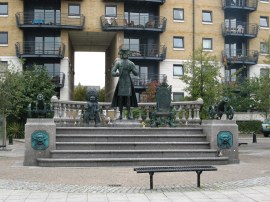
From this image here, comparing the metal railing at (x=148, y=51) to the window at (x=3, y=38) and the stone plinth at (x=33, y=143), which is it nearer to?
the window at (x=3, y=38)

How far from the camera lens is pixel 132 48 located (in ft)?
153

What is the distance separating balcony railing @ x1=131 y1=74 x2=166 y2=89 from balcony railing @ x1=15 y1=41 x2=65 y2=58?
747 centimetres

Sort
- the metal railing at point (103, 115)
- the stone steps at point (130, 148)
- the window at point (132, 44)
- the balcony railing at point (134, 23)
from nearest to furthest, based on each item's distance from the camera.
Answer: the stone steps at point (130, 148)
the metal railing at point (103, 115)
the balcony railing at point (134, 23)
the window at point (132, 44)

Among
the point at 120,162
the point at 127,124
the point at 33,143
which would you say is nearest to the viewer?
the point at 120,162

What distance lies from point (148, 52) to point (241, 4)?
11352mm

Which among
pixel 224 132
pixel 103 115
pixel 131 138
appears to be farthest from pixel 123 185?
pixel 103 115

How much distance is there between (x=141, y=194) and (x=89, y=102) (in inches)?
363

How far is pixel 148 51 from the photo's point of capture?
46.4 m

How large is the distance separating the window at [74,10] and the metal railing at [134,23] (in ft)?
7.54

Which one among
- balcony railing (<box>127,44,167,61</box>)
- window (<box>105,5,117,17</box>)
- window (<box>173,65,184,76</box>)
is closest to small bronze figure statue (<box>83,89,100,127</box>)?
balcony railing (<box>127,44,167,61</box>)

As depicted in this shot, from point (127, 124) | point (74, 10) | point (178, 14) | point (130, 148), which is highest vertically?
point (178, 14)

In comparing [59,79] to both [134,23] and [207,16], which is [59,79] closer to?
[134,23]

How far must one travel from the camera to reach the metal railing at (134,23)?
4462cm

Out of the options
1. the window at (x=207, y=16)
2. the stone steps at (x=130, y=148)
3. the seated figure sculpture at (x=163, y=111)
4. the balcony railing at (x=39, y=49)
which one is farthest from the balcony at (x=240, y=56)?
the stone steps at (x=130, y=148)
